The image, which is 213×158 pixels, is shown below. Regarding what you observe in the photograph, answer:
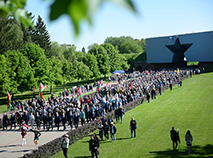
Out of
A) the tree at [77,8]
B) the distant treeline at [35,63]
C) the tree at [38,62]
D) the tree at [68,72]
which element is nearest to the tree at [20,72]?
the distant treeline at [35,63]

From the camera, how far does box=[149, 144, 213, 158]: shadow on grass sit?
12.5 meters

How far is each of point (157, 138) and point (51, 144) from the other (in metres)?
7.58

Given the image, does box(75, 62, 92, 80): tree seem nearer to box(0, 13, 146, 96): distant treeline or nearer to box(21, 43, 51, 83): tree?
box(0, 13, 146, 96): distant treeline

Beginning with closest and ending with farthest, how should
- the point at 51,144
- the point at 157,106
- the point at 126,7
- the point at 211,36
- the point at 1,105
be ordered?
1. the point at 126,7
2. the point at 51,144
3. the point at 157,106
4. the point at 1,105
5. the point at 211,36

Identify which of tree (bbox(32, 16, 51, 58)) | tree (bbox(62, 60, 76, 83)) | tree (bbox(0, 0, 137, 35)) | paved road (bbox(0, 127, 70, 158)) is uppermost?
tree (bbox(32, 16, 51, 58))

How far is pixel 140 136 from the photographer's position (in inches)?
666

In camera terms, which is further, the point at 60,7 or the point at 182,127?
the point at 182,127

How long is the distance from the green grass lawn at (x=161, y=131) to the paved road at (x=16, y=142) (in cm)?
290

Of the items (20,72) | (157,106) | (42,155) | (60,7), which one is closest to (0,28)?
(20,72)

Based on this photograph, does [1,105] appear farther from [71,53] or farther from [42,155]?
[71,53]

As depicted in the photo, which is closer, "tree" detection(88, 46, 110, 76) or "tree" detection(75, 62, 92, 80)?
"tree" detection(75, 62, 92, 80)

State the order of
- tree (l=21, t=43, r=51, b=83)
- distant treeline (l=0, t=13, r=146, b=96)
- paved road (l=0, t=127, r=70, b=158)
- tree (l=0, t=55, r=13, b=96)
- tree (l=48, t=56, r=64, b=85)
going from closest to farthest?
paved road (l=0, t=127, r=70, b=158) → tree (l=0, t=55, r=13, b=96) → distant treeline (l=0, t=13, r=146, b=96) → tree (l=21, t=43, r=51, b=83) → tree (l=48, t=56, r=64, b=85)

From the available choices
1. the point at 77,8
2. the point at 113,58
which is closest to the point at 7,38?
the point at 113,58

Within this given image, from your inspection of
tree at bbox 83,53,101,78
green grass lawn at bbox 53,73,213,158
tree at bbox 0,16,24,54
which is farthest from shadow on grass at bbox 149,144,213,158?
tree at bbox 83,53,101,78
